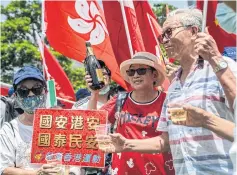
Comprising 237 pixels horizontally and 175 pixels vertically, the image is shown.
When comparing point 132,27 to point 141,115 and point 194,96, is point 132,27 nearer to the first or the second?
point 141,115

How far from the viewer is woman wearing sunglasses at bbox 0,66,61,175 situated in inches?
162

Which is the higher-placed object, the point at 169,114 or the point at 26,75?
the point at 26,75

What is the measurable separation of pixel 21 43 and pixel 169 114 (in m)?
26.3

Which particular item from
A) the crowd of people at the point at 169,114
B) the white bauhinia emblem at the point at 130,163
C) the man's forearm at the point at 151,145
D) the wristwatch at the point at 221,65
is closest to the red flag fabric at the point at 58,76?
the crowd of people at the point at 169,114

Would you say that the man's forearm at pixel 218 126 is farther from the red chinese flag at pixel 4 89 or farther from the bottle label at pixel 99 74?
the red chinese flag at pixel 4 89

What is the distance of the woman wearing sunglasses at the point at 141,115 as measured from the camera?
3.98 metres

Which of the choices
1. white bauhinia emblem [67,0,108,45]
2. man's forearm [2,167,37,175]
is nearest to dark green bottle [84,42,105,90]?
man's forearm [2,167,37,175]

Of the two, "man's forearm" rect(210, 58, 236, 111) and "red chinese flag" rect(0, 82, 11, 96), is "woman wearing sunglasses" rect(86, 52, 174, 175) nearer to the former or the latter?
"man's forearm" rect(210, 58, 236, 111)

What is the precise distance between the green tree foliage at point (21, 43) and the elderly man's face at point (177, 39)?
78.1ft

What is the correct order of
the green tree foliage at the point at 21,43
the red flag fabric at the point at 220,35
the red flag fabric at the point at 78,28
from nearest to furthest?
the red flag fabric at the point at 78,28 → the red flag fabric at the point at 220,35 → the green tree foliage at the point at 21,43

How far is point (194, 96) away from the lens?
3.19 m

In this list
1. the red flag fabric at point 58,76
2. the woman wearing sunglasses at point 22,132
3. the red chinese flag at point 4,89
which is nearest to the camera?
the woman wearing sunglasses at point 22,132

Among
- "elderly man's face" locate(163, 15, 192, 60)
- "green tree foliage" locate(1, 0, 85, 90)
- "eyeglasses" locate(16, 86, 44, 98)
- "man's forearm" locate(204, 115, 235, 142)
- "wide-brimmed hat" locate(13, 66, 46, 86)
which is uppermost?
"green tree foliage" locate(1, 0, 85, 90)

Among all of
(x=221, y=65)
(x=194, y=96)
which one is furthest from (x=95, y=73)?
(x=221, y=65)
